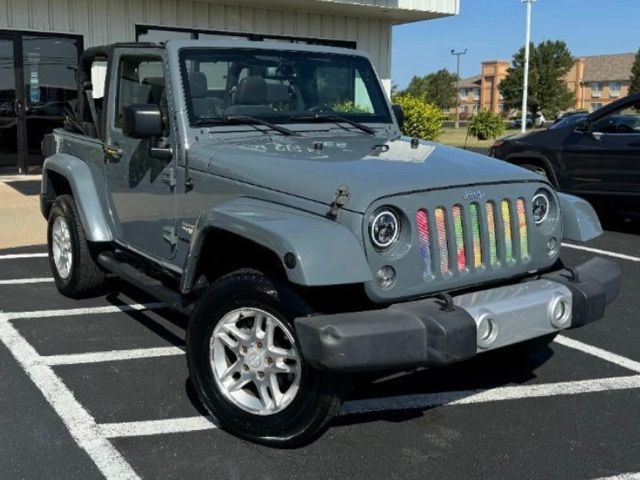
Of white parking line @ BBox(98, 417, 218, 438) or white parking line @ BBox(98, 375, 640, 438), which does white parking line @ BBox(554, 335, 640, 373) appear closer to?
white parking line @ BBox(98, 375, 640, 438)

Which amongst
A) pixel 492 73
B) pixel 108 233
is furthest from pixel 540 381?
pixel 492 73

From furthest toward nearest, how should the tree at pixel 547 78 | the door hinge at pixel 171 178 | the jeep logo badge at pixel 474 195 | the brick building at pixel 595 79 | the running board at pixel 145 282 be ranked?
the brick building at pixel 595 79
the tree at pixel 547 78
the door hinge at pixel 171 178
the running board at pixel 145 282
the jeep logo badge at pixel 474 195

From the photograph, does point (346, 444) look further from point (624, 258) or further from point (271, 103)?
point (624, 258)

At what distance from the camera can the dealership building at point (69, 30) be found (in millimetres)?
12164

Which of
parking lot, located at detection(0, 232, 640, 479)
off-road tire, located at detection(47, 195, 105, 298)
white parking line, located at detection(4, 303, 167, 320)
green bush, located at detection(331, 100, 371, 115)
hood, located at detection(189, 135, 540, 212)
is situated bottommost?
parking lot, located at detection(0, 232, 640, 479)

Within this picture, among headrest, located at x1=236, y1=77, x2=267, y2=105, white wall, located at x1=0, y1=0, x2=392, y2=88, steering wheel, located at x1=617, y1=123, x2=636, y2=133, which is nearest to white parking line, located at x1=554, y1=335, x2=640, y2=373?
headrest, located at x1=236, y1=77, x2=267, y2=105

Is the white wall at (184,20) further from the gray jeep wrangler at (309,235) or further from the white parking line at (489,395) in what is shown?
the white parking line at (489,395)

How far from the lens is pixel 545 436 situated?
3449mm

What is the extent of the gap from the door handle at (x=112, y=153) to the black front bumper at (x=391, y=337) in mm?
2418

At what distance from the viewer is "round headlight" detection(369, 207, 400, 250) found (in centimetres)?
312

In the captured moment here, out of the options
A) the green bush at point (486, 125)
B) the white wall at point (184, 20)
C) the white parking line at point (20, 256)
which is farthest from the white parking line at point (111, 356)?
the green bush at point (486, 125)

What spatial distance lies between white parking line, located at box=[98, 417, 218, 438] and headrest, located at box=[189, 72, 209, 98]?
1.82 meters

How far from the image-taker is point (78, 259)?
5328 mm

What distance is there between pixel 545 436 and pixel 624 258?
4526 millimetres
